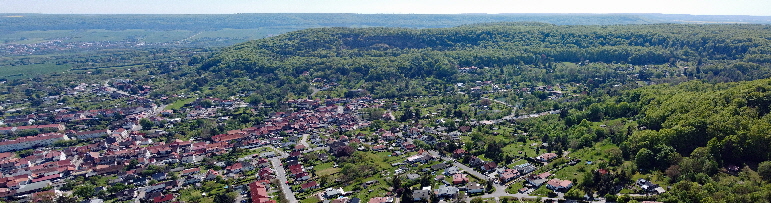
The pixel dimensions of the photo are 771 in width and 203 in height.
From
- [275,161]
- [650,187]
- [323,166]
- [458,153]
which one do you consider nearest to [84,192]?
[275,161]

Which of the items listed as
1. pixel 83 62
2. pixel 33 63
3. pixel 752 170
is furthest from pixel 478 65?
pixel 33 63

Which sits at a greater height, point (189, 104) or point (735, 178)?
point (735, 178)

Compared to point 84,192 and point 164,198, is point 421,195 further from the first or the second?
point 84,192

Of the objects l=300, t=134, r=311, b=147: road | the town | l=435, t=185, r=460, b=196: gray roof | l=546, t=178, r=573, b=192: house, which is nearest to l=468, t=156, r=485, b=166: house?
the town

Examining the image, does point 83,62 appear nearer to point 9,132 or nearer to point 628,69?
point 9,132

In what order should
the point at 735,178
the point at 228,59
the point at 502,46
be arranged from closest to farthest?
the point at 735,178 → the point at 228,59 → the point at 502,46

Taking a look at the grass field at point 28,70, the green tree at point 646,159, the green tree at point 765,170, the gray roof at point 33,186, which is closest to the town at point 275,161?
the gray roof at point 33,186
